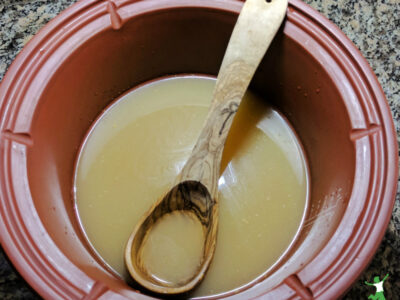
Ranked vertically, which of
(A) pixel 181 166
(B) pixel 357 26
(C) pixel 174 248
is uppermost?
(B) pixel 357 26

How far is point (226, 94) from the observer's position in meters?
0.76

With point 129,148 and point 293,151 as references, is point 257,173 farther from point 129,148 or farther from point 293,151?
point 129,148

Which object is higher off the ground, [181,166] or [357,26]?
[357,26]

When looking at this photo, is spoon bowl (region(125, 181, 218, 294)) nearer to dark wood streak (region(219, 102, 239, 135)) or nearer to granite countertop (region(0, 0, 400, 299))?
dark wood streak (region(219, 102, 239, 135))

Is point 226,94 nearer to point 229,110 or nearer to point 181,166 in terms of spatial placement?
point 229,110

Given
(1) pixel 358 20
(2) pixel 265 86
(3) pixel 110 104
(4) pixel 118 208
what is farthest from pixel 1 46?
(1) pixel 358 20

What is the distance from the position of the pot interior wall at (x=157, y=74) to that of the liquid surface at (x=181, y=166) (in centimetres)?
3

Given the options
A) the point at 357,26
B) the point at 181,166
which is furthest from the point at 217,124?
the point at 357,26

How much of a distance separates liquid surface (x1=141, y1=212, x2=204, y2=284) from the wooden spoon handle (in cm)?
9

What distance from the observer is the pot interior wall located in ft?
2.31

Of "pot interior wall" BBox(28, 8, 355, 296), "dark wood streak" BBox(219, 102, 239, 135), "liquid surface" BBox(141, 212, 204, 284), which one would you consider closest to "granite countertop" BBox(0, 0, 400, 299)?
"pot interior wall" BBox(28, 8, 355, 296)

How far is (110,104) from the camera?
90cm

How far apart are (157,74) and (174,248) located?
14.5 inches

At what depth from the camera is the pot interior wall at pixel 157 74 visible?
705mm
